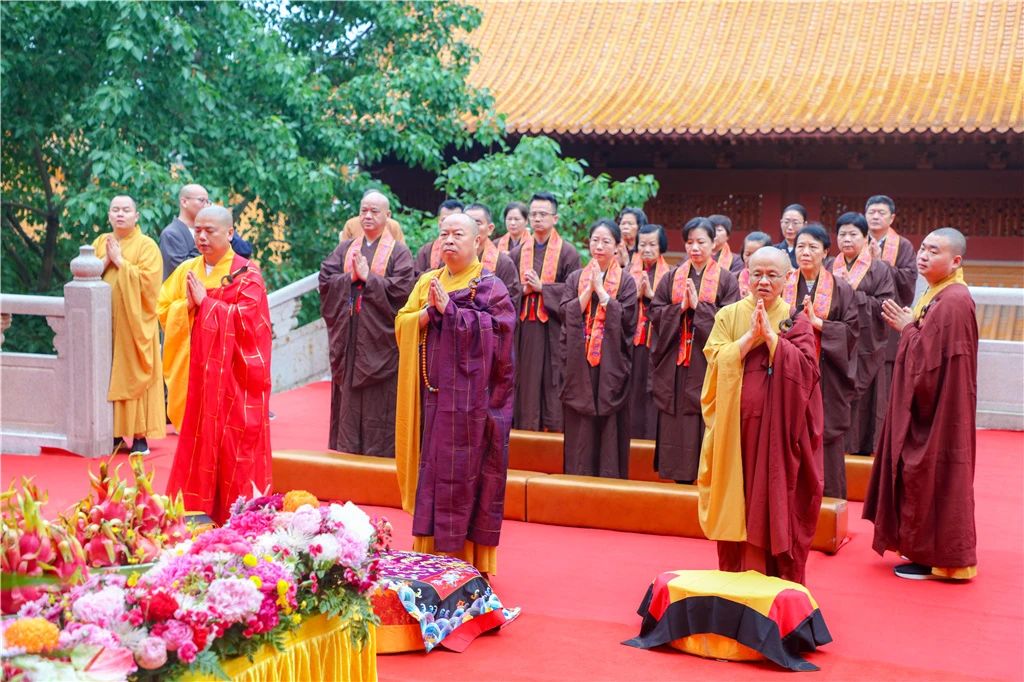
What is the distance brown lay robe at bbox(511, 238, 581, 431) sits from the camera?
28.8 ft

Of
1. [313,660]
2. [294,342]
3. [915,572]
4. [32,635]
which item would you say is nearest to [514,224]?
[294,342]

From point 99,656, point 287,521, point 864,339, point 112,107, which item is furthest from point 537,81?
point 99,656

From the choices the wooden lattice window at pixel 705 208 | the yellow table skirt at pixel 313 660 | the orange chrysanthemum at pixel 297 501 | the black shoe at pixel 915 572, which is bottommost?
the black shoe at pixel 915 572

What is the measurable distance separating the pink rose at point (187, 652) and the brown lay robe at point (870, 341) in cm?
556

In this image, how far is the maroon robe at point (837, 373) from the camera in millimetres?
7023

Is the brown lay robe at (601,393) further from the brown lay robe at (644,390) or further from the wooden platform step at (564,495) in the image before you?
the wooden platform step at (564,495)

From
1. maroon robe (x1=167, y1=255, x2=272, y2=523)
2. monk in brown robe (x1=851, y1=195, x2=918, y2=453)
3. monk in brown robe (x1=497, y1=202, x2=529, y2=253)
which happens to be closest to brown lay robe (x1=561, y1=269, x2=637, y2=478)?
monk in brown robe (x1=497, y1=202, x2=529, y2=253)

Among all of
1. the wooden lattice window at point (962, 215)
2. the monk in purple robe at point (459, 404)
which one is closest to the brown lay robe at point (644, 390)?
the monk in purple robe at point (459, 404)

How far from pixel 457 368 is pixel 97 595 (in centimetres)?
262

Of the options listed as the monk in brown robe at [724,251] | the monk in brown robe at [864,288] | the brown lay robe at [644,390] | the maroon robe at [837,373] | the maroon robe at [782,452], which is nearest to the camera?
the maroon robe at [782,452]

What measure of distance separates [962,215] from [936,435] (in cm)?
719

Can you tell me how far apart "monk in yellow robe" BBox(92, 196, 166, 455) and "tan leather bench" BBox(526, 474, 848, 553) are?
3142 millimetres

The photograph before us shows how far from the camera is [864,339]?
802cm

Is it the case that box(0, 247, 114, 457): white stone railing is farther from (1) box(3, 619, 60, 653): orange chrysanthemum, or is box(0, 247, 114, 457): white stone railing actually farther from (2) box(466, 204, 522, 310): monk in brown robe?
(1) box(3, 619, 60, 653): orange chrysanthemum
